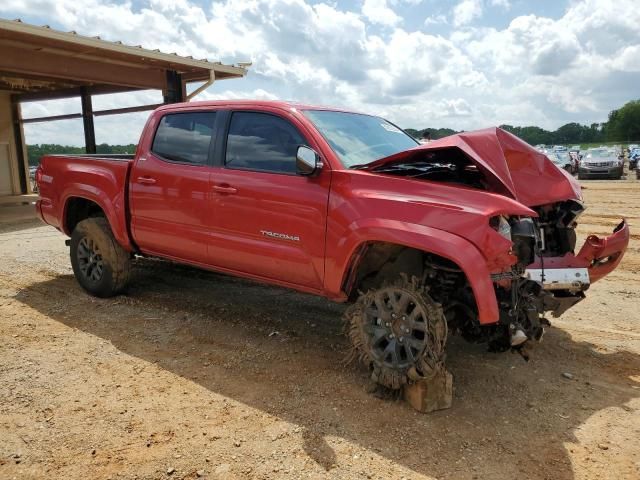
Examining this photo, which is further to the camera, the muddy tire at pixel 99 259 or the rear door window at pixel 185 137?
the muddy tire at pixel 99 259

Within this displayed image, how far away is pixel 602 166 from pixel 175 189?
24.6 meters

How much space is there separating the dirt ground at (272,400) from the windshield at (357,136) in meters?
1.59

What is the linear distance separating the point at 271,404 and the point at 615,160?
25.6 meters

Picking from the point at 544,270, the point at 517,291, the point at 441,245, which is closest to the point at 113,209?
the point at 441,245

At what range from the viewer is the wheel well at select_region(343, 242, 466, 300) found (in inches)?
143

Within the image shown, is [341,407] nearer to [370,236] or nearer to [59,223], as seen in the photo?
[370,236]

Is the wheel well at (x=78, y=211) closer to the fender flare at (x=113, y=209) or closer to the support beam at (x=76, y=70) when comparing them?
the fender flare at (x=113, y=209)

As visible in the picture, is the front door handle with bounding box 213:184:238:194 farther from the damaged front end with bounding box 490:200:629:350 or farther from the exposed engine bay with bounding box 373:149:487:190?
the damaged front end with bounding box 490:200:629:350

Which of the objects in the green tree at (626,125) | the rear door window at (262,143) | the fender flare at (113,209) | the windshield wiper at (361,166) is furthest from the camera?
the green tree at (626,125)

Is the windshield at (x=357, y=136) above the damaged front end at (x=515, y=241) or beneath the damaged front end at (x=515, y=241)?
above

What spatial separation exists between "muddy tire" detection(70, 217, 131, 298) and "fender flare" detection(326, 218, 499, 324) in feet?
9.84

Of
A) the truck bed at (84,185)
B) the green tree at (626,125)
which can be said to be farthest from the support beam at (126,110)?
the green tree at (626,125)

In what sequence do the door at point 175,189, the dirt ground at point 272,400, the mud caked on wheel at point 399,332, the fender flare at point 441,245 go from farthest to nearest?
the door at point 175,189, the mud caked on wheel at point 399,332, the fender flare at point 441,245, the dirt ground at point 272,400

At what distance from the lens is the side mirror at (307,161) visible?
3.67 m
